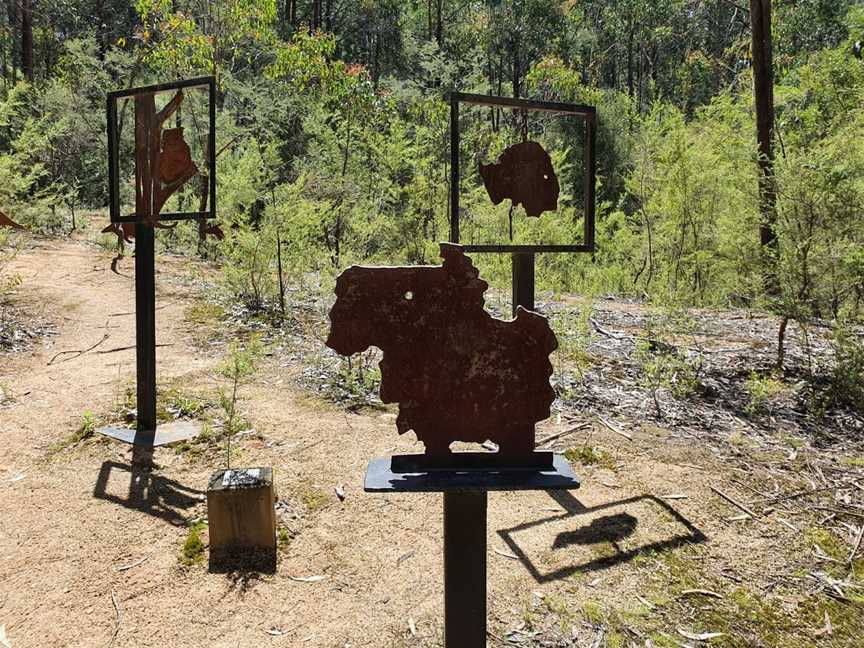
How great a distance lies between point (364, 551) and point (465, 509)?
1.24 meters

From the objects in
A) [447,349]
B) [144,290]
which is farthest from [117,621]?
[144,290]

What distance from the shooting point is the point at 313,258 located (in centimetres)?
739

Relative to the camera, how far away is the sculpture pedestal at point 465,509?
1.70 meters

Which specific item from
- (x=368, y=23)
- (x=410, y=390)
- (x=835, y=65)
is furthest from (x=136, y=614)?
(x=368, y=23)

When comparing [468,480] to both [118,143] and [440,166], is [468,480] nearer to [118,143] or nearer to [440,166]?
[118,143]

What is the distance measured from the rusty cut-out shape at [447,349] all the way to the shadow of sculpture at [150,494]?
1.88 m

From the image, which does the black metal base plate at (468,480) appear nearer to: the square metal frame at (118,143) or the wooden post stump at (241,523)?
the wooden post stump at (241,523)

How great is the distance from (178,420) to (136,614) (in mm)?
2060

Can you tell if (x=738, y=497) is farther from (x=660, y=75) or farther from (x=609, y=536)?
(x=660, y=75)

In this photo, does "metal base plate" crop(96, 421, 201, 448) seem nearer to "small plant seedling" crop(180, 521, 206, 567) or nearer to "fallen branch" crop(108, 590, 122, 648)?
"small plant seedling" crop(180, 521, 206, 567)

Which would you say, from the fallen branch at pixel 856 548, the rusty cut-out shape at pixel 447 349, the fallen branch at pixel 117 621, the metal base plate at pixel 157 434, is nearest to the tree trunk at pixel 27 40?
the metal base plate at pixel 157 434

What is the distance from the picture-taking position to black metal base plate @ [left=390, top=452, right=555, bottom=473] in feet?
5.95

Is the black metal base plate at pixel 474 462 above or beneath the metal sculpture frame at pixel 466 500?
above

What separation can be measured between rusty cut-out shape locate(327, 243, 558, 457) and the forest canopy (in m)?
3.05
